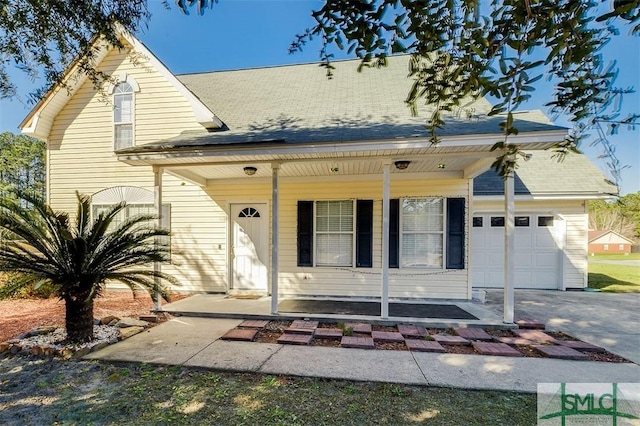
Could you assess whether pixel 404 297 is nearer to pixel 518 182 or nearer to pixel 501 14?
pixel 518 182

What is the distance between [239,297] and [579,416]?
5.96 metres

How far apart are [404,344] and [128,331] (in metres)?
4.24

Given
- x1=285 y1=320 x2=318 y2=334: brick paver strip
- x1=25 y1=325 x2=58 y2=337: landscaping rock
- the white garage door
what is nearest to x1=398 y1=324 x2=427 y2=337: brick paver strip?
x1=285 y1=320 x2=318 y2=334: brick paver strip

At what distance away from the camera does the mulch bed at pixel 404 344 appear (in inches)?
156

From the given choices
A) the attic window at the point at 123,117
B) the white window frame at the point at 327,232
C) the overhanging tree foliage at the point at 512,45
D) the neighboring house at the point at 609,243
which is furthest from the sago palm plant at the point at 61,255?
the neighboring house at the point at 609,243

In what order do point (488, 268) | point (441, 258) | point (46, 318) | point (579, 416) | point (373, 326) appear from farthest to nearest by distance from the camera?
point (488, 268) < point (441, 258) < point (46, 318) < point (373, 326) < point (579, 416)

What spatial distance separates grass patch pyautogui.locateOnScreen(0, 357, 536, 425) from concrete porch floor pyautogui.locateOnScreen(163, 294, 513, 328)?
6.43ft

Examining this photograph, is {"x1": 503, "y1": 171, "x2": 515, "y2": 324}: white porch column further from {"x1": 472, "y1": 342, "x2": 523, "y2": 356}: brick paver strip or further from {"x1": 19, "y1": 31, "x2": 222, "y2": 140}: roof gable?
{"x1": 19, "y1": 31, "x2": 222, "y2": 140}: roof gable

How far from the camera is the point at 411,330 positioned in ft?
15.7

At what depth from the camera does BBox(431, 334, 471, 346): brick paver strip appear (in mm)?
4296

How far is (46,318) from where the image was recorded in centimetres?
550

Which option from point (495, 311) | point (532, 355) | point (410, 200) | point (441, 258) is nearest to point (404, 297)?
point (441, 258)

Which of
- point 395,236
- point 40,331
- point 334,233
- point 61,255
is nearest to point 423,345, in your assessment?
point 395,236

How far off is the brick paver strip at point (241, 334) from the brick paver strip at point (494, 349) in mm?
3180
